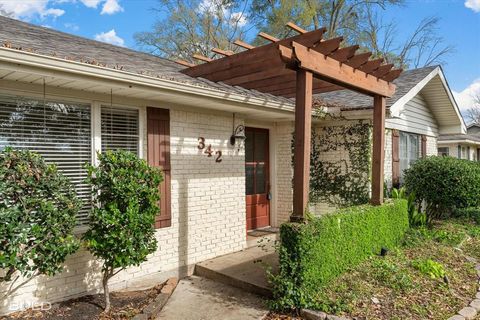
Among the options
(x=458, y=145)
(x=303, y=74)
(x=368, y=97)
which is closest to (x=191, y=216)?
(x=303, y=74)

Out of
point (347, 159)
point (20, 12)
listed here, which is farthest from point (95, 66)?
point (20, 12)

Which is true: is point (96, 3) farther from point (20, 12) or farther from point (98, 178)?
point (98, 178)

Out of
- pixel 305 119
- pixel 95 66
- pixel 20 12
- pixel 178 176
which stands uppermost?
pixel 20 12

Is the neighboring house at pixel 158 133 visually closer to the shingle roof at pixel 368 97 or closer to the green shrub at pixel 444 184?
the shingle roof at pixel 368 97

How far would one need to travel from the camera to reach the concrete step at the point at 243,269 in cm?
459

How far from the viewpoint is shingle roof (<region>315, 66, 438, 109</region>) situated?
7.33m

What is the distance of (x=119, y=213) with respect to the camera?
12.1 feet

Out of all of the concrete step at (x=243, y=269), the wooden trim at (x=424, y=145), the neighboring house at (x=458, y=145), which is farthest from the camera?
the neighboring house at (x=458, y=145)

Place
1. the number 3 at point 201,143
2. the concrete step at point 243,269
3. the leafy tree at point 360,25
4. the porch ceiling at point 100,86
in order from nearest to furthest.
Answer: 1. the porch ceiling at point 100,86
2. the concrete step at point 243,269
3. the number 3 at point 201,143
4. the leafy tree at point 360,25

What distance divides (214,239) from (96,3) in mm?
11053

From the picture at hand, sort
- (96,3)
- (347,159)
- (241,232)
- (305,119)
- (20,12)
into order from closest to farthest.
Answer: (305,119), (241,232), (347,159), (96,3), (20,12)

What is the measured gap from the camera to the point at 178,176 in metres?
5.20

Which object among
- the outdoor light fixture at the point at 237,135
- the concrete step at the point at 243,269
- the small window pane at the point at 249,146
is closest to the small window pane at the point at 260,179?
the small window pane at the point at 249,146

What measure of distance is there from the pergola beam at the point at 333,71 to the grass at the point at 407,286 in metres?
2.56
